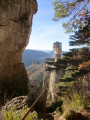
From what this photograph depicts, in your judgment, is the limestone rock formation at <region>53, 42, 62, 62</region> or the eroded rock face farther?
the limestone rock formation at <region>53, 42, 62, 62</region>

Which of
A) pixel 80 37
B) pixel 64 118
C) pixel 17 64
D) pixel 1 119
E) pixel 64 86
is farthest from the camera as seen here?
pixel 17 64

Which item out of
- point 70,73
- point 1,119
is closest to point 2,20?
point 70,73

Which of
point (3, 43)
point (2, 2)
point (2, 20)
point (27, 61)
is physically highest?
point (2, 2)

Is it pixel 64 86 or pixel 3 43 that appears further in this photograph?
pixel 3 43

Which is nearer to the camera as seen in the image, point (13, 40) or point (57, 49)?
point (13, 40)

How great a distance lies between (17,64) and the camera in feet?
31.9

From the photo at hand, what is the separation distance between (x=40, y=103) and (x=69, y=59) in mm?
3918

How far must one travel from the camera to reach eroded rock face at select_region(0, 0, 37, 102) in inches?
328

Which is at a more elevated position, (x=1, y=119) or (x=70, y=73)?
(x=70, y=73)

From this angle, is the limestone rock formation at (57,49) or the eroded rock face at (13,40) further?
the limestone rock formation at (57,49)

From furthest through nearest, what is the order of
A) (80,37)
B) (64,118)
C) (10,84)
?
(10,84)
(80,37)
(64,118)

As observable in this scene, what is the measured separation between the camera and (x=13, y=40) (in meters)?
9.02

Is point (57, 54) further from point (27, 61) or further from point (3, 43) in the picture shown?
point (27, 61)

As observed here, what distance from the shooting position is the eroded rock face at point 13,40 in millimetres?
8336
